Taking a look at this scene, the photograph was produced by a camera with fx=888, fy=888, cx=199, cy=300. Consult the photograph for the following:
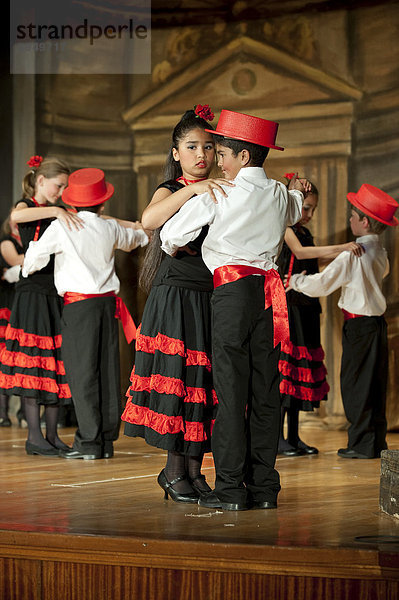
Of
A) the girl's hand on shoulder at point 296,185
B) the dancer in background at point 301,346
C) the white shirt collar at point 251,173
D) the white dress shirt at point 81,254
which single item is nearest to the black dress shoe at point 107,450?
the white dress shirt at point 81,254

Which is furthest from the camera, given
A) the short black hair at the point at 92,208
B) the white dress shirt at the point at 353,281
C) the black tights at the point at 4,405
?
the black tights at the point at 4,405

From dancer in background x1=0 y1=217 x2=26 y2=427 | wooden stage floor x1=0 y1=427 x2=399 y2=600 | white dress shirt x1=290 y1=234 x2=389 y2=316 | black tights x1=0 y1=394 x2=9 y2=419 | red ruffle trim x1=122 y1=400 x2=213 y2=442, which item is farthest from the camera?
black tights x1=0 y1=394 x2=9 y2=419

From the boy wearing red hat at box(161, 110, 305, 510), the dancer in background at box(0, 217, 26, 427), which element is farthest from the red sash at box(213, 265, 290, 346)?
the dancer in background at box(0, 217, 26, 427)

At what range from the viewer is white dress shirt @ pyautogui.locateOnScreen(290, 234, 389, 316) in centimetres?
483

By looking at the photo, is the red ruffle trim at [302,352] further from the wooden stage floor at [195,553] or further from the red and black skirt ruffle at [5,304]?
the red and black skirt ruffle at [5,304]

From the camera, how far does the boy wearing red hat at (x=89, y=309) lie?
15.2ft

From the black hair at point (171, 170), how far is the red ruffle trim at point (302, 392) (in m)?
1.58

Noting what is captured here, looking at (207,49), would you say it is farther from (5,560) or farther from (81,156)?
(5,560)

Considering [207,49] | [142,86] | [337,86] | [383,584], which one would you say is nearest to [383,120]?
[337,86]

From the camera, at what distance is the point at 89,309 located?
15.2ft

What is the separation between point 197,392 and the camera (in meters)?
3.24

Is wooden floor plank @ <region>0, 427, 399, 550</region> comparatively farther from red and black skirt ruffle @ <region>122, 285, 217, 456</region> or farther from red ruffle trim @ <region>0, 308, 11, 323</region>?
red ruffle trim @ <region>0, 308, 11, 323</region>

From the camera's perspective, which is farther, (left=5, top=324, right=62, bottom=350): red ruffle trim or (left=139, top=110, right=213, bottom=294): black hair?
(left=5, top=324, right=62, bottom=350): red ruffle trim

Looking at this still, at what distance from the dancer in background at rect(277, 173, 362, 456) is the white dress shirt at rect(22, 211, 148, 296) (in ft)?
3.27
